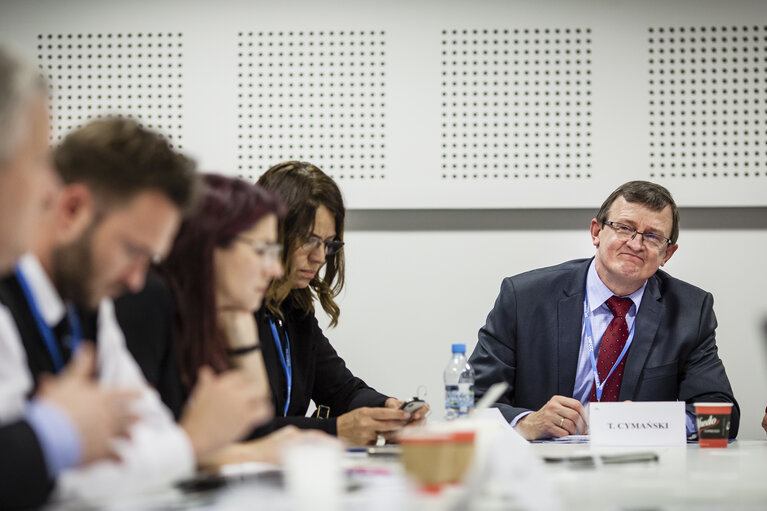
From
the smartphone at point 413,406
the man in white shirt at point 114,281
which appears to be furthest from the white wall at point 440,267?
the man in white shirt at point 114,281

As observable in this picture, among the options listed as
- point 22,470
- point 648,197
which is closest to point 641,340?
point 648,197

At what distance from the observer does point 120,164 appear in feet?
4.87

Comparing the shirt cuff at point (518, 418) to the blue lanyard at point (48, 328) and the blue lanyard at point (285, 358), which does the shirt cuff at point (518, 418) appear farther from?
the blue lanyard at point (48, 328)

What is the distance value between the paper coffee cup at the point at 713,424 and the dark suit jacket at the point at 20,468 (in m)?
1.99

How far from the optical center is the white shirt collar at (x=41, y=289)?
4.66 feet

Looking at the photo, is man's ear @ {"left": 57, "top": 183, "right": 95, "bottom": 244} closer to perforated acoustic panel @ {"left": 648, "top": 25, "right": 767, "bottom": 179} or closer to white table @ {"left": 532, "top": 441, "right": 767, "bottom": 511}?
white table @ {"left": 532, "top": 441, "right": 767, "bottom": 511}

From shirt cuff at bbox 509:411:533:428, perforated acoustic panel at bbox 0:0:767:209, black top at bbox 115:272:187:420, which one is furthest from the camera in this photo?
perforated acoustic panel at bbox 0:0:767:209

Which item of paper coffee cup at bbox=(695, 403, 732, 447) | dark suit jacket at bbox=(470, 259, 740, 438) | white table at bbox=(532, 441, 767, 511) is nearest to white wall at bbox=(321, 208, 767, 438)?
dark suit jacket at bbox=(470, 259, 740, 438)

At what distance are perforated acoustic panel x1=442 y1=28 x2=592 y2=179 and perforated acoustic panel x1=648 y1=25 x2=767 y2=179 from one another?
0.34 m

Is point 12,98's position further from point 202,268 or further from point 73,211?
point 202,268

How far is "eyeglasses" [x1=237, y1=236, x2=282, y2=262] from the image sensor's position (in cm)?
196

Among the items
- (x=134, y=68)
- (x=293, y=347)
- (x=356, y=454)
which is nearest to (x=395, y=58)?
(x=134, y=68)

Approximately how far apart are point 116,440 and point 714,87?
3.38 m

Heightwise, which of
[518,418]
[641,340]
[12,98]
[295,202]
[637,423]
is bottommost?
[518,418]
